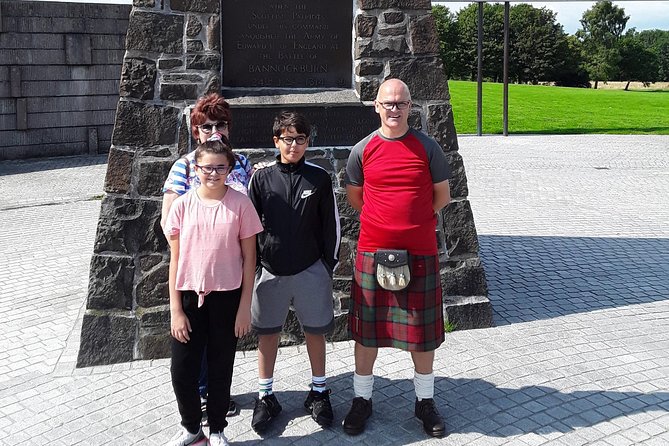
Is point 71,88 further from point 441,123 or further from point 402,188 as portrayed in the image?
point 402,188

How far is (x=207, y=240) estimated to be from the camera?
150 inches

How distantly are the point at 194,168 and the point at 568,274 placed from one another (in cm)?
462

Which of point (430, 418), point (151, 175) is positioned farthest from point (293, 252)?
point (151, 175)

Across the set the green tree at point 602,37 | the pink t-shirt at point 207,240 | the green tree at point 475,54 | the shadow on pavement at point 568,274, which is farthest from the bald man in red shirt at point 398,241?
the green tree at point 602,37

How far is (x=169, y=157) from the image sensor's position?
5258 millimetres

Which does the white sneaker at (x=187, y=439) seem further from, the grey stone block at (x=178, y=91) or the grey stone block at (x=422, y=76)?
the grey stone block at (x=422, y=76)

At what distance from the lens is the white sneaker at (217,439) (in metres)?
4.00

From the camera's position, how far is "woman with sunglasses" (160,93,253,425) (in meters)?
4.11

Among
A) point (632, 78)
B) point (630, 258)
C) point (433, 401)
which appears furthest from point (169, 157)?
point (632, 78)

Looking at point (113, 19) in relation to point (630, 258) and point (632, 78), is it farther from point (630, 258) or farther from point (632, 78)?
point (632, 78)

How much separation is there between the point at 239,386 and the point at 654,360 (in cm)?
283

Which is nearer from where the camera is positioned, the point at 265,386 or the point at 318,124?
the point at 265,386

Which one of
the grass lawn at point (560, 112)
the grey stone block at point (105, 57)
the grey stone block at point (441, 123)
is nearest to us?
the grey stone block at point (441, 123)

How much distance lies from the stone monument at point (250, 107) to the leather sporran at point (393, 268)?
146 centimetres
